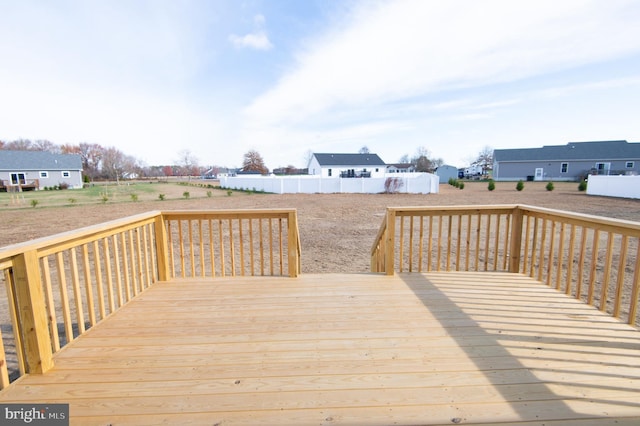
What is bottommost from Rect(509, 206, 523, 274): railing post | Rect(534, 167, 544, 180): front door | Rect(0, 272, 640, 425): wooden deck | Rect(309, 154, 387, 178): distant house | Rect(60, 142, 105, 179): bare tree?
Rect(0, 272, 640, 425): wooden deck

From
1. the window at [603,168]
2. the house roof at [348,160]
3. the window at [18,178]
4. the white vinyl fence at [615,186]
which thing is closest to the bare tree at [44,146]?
the window at [18,178]

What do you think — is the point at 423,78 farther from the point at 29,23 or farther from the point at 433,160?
the point at 433,160

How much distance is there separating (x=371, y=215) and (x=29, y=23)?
35.1 ft

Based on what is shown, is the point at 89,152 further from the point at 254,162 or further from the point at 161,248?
the point at 161,248

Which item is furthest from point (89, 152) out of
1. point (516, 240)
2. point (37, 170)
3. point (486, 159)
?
point (486, 159)

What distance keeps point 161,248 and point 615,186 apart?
2384 centimetres

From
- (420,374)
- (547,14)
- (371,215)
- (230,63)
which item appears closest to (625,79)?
(547,14)

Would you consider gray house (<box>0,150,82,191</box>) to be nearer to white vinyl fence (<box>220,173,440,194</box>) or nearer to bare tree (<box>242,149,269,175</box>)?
white vinyl fence (<box>220,173,440,194</box>)

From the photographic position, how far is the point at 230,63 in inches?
377

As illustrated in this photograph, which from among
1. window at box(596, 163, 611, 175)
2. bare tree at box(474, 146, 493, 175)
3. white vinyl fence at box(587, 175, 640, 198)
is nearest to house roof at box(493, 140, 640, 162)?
window at box(596, 163, 611, 175)

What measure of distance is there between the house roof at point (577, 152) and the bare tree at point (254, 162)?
46.1m

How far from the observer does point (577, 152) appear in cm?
3469

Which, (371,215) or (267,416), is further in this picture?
(371,215)

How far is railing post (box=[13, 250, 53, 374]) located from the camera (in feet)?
5.68
